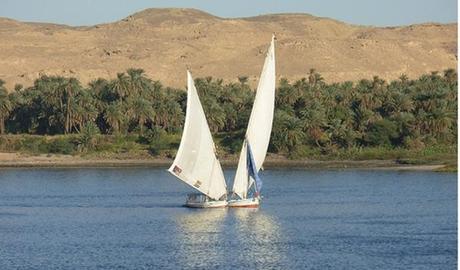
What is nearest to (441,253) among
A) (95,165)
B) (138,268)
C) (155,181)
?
(138,268)

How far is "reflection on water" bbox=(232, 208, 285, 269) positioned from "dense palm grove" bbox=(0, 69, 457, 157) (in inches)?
1517

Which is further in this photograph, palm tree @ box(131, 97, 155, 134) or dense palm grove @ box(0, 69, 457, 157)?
palm tree @ box(131, 97, 155, 134)

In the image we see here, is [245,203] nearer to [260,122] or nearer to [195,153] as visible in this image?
[195,153]

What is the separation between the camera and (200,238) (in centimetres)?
4950

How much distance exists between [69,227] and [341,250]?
13.8m

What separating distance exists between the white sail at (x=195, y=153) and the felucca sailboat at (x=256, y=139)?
1.17m

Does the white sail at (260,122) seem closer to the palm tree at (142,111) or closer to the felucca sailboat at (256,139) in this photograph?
the felucca sailboat at (256,139)

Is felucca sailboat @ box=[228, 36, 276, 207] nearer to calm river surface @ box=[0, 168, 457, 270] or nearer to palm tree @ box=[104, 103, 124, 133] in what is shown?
calm river surface @ box=[0, 168, 457, 270]

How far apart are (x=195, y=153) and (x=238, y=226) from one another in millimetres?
7489

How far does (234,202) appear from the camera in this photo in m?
60.5

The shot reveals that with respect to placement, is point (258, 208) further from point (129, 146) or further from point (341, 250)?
point (129, 146)

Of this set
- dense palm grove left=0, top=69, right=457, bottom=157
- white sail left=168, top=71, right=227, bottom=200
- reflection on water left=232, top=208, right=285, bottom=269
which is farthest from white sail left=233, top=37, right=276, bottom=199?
dense palm grove left=0, top=69, right=457, bottom=157

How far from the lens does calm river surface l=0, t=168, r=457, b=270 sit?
43344 millimetres

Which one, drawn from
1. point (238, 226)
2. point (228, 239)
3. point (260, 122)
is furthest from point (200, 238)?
point (260, 122)
